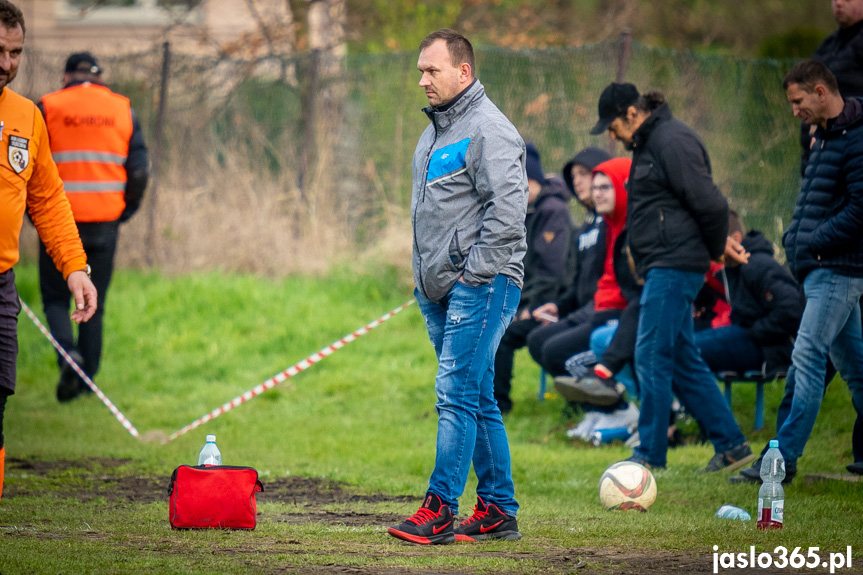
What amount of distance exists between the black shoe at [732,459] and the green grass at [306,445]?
21cm

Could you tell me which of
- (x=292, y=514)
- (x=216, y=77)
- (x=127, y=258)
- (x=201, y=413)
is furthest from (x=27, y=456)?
(x=216, y=77)

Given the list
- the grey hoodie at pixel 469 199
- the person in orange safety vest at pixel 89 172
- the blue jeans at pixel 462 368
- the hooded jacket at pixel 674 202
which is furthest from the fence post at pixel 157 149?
the blue jeans at pixel 462 368

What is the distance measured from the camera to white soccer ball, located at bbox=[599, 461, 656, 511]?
5898mm

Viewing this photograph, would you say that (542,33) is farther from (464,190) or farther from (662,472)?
(464,190)

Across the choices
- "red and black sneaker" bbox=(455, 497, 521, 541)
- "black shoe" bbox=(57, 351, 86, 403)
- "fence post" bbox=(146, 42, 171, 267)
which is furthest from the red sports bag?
"fence post" bbox=(146, 42, 171, 267)

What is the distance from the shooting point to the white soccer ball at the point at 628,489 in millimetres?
5898

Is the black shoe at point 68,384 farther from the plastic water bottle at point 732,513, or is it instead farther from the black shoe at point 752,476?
the plastic water bottle at point 732,513

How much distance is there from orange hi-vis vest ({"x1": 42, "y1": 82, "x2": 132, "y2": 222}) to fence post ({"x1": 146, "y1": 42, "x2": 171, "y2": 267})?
15.6 feet

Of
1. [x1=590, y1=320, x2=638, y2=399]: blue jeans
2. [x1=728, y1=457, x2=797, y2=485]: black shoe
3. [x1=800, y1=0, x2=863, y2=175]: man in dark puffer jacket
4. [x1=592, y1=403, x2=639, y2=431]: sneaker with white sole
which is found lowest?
[x1=728, y1=457, x2=797, y2=485]: black shoe

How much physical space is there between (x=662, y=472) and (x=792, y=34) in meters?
14.1

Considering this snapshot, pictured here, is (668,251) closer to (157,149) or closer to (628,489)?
(628,489)

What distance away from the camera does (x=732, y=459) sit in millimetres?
6957

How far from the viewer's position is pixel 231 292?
12.6 meters

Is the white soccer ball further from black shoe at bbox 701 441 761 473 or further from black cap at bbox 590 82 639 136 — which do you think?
black cap at bbox 590 82 639 136
